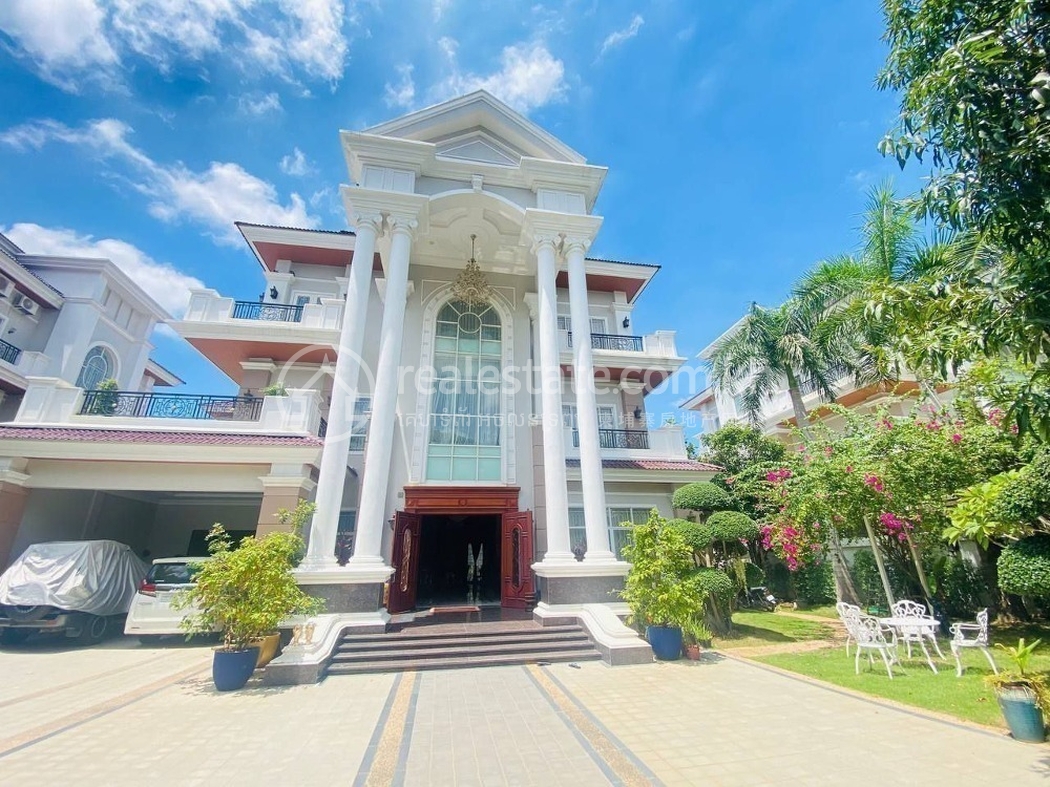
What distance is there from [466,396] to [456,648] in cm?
584

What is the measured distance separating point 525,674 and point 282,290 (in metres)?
12.5

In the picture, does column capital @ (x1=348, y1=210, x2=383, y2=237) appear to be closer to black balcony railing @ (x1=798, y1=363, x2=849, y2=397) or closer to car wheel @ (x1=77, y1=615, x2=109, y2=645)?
car wheel @ (x1=77, y1=615, x2=109, y2=645)

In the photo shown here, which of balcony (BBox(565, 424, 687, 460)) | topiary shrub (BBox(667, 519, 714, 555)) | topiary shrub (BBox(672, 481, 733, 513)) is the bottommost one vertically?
topiary shrub (BBox(667, 519, 714, 555))

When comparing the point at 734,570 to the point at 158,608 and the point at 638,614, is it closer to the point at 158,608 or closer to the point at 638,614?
the point at 638,614

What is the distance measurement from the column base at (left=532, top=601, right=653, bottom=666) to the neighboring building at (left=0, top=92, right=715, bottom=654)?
125 mm

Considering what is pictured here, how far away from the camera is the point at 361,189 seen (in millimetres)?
9266

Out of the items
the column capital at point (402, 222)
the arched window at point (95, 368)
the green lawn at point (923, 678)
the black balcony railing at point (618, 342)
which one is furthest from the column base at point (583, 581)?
the arched window at point (95, 368)

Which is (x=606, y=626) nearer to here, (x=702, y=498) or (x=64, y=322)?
(x=702, y=498)

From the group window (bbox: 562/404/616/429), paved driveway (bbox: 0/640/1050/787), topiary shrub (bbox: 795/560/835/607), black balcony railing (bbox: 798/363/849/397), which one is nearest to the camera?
paved driveway (bbox: 0/640/1050/787)

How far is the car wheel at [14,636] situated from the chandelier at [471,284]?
34.6 feet

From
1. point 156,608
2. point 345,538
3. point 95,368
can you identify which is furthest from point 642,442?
point 95,368

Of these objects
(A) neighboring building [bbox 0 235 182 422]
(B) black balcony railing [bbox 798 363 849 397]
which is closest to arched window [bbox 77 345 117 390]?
(A) neighboring building [bbox 0 235 182 422]

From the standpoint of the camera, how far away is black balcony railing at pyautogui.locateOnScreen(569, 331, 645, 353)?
13.9 metres

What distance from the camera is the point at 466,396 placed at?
11.0 meters
